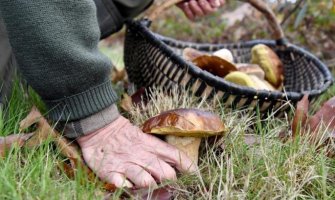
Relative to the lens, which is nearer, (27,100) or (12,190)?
(12,190)

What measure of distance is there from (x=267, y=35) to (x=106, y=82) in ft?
7.28

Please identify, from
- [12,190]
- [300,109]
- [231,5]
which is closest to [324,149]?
[300,109]

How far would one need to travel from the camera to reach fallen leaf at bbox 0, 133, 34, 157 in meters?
1.24

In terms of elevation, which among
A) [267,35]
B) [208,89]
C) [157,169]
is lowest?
[267,35]

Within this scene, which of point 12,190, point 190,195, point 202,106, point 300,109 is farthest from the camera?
point 202,106

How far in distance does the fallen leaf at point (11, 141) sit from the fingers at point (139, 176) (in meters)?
0.30

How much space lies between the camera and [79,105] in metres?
1.32

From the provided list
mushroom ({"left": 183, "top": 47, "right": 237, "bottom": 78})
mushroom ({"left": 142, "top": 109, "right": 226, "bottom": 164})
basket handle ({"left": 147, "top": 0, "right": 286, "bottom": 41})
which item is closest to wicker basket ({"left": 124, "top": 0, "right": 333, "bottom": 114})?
basket handle ({"left": 147, "top": 0, "right": 286, "bottom": 41})

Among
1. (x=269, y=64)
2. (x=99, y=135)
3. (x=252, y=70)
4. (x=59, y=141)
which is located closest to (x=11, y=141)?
(x=59, y=141)

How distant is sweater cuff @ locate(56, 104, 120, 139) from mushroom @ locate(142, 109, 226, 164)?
11 cm

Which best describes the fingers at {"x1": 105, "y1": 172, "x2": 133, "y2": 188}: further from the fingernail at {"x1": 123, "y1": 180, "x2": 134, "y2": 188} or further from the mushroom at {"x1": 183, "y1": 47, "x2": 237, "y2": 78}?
the mushroom at {"x1": 183, "y1": 47, "x2": 237, "y2": 78}

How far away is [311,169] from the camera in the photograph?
48.6 inches

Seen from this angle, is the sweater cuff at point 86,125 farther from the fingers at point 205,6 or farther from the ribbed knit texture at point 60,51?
the fingers at point 205,6

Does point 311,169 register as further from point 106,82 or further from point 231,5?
point 231,5
